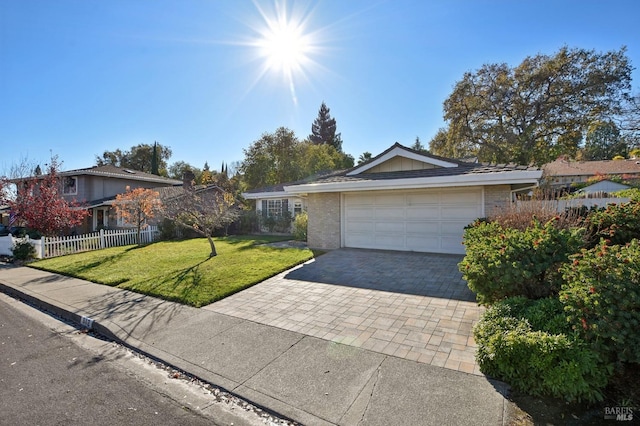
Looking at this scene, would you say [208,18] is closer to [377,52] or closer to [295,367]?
[377,52]

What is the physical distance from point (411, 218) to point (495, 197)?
2.75m

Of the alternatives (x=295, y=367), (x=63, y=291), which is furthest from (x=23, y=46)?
(x=295, y=367)

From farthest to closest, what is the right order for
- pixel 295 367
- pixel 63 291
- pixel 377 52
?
pixel 377 52 < pixel 63 291 < pixel 295 367

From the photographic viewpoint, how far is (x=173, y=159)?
5106 cm

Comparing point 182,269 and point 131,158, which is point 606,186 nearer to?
point 182,269

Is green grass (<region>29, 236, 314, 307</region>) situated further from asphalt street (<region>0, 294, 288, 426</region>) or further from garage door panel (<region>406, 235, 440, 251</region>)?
garage door panel (<region>406, 235, 440, 251</region>)

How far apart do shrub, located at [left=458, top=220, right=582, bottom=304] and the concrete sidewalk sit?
139 centimetres

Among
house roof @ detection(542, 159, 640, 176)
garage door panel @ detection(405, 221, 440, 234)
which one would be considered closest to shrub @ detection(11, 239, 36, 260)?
garage door panel @ detection(405, 221, 440, 234)

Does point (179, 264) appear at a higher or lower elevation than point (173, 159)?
lower

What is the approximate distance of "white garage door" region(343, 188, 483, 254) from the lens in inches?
391

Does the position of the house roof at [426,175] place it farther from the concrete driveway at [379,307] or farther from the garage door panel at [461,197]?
the concrete driveway at [379,307]

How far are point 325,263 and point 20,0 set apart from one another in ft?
38.6

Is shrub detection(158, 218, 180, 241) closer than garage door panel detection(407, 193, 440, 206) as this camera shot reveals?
No

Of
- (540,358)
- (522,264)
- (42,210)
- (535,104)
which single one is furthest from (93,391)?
(535,104)
